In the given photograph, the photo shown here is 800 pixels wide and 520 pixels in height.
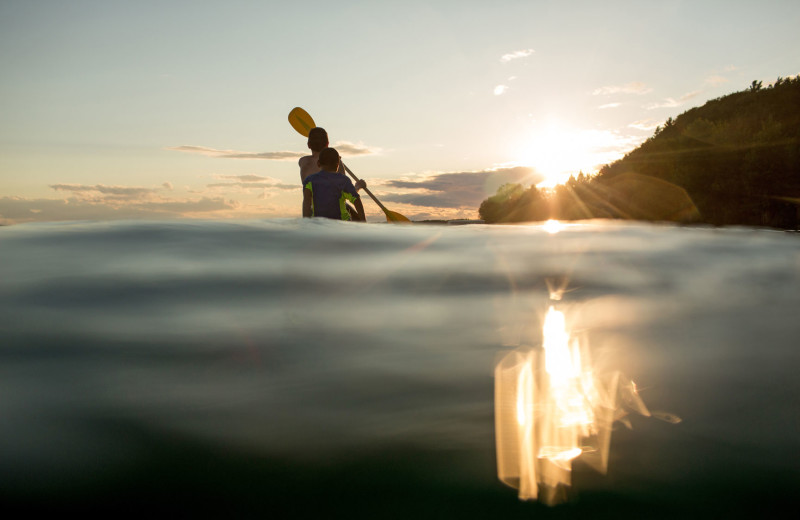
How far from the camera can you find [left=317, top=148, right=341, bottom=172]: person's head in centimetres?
720

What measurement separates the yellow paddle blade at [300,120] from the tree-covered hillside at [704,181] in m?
26.5

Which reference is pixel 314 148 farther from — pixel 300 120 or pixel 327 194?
pixel 300 120

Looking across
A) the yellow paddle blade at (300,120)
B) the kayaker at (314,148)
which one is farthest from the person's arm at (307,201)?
the yellow paddle blade at (300,120)

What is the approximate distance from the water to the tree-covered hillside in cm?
3066

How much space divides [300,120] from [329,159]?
5621mm

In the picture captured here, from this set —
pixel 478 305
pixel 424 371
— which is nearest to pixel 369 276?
pixel 478 305

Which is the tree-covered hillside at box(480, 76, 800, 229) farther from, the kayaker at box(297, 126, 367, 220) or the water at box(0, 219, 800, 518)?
the water at box(0, 219, 800, 518)

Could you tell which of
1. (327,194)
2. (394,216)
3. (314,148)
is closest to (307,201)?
(327,194)

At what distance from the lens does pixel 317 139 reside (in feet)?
27.0

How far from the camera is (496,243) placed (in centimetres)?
453

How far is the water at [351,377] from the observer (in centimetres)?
112

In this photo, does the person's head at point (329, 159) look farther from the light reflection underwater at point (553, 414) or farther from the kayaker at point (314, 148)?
the light reflection underwater at point (553, 414)

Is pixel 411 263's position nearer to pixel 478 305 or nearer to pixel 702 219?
pixel 478 305

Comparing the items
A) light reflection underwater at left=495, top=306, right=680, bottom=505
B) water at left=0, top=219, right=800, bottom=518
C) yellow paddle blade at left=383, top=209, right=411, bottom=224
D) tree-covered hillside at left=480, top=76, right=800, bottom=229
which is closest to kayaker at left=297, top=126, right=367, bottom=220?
yellow paddle blade at left=383, top=209, right=411, bottom=224
